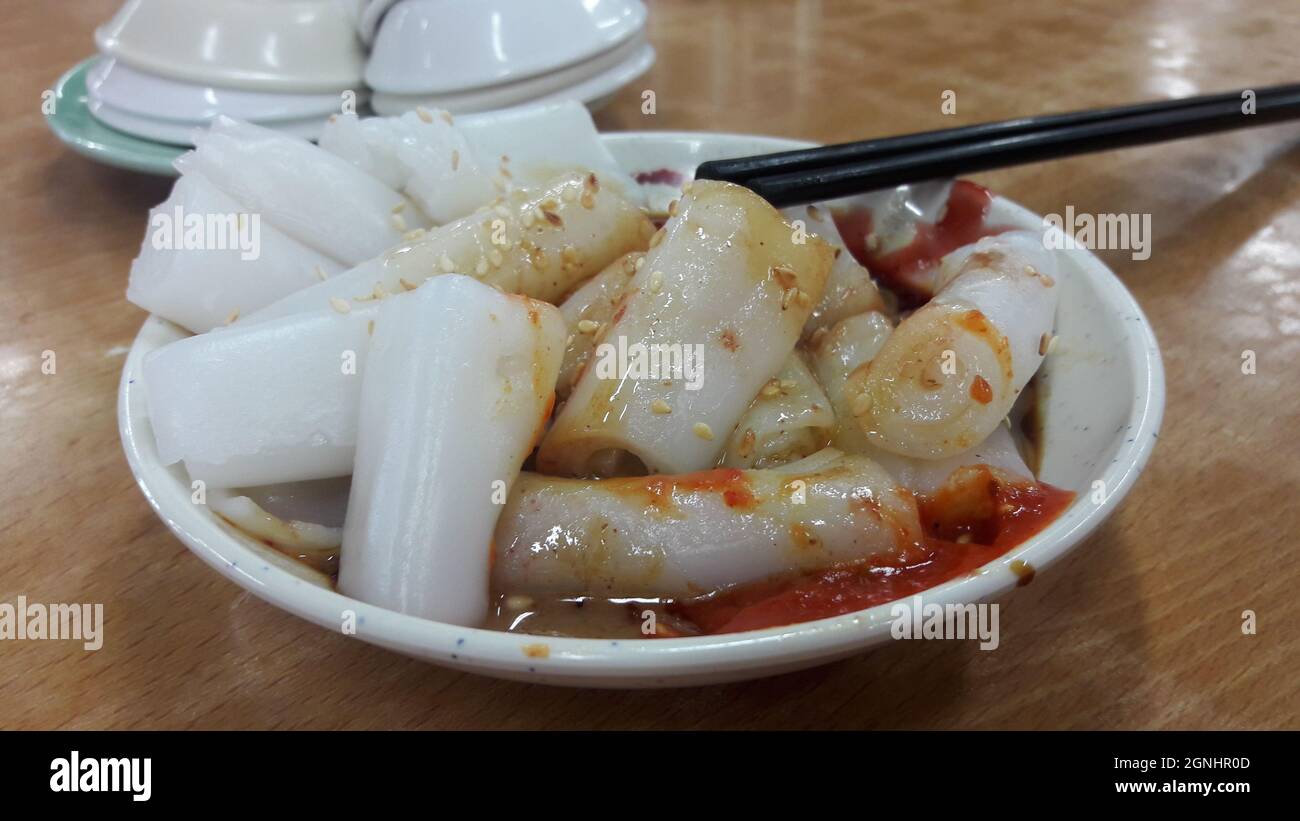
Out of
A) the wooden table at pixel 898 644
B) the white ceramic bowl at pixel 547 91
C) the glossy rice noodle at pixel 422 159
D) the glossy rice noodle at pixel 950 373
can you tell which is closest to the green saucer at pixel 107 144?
the wooden table at pixel 898 644

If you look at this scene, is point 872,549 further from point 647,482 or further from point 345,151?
point 345,151

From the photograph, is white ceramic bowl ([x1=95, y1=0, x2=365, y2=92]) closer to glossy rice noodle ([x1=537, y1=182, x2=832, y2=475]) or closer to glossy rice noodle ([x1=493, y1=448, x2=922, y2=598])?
glossy rice noodle ([x1=537, y1=182, x2=832, y2=475])

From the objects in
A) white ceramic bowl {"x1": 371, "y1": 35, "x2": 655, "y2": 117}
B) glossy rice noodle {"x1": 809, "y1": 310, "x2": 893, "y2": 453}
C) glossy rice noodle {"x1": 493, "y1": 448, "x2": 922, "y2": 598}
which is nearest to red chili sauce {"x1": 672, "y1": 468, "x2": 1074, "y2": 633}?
glossy rice noodle {"x1": 493, "y1": 448, "x2": 922, "y2": 598}

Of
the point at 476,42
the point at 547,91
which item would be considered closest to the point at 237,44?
the point at 476,42

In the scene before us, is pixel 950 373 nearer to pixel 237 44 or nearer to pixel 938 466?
pixel 938 466

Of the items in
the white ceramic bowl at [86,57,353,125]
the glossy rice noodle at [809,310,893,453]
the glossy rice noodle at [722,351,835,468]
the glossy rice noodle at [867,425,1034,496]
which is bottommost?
the glossy rice noodle at [867,425,1034,496]
